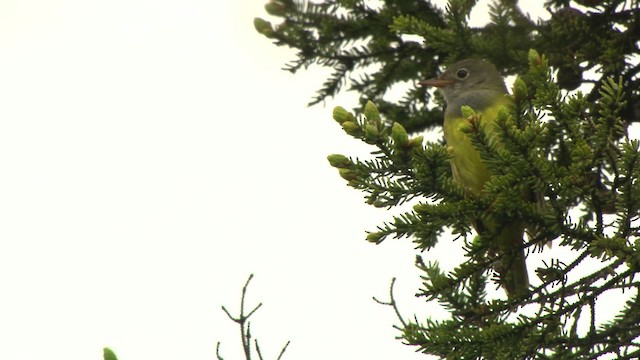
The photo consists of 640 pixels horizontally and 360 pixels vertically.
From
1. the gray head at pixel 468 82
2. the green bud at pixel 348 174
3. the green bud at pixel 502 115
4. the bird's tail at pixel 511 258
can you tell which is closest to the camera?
the green bud at pixel 502 115

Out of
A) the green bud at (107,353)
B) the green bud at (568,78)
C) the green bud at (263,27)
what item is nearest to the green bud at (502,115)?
the green bud at (107,353)

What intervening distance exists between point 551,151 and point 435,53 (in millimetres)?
998

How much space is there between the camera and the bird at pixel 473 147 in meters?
3.31

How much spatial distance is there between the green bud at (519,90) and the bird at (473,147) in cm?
7

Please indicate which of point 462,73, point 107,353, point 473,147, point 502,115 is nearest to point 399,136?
point 502,115

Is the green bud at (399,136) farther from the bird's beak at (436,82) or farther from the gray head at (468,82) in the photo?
the bird's beak at (436,82)

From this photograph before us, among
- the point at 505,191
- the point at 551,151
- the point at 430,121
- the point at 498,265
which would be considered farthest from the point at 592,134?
the point at 430,121

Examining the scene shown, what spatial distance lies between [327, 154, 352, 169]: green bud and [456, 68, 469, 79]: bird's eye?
2.27m

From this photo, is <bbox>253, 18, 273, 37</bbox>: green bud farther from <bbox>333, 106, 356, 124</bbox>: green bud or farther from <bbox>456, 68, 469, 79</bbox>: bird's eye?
<bbox>333, 106, 356, 124</bbox>: green bud

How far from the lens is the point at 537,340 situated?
2998mm

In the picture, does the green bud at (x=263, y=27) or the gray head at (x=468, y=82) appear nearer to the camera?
the gray head at (x=468, y=82)

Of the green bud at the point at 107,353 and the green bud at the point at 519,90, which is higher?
the green bud at the point at 519,90

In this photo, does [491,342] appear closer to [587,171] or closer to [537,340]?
[537,340]

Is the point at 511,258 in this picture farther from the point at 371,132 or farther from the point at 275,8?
the point at 275,8
